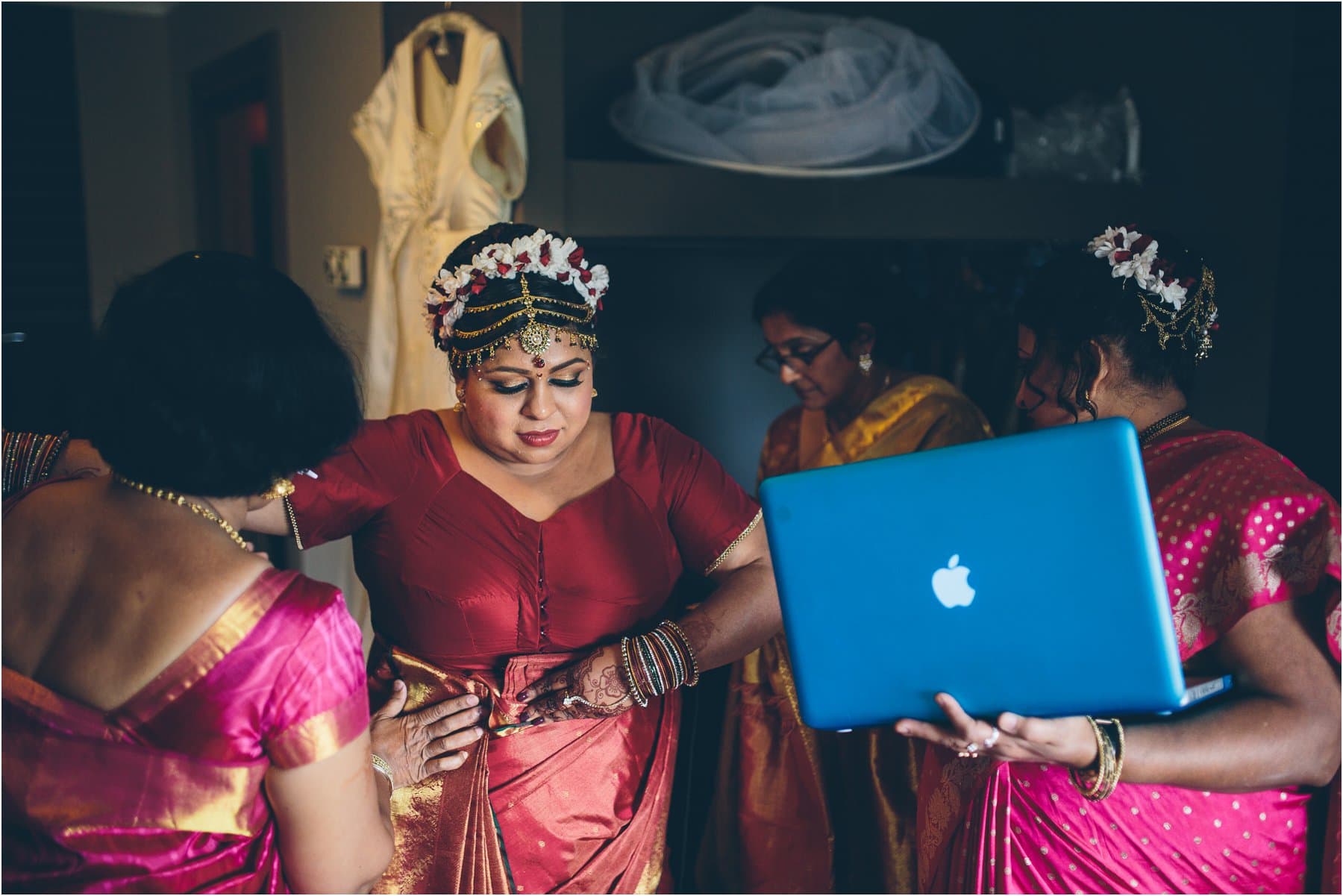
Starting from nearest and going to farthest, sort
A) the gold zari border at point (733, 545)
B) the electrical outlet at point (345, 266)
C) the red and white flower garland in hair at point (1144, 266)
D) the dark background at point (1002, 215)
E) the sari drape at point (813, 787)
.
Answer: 1. the red and white flower garland in hair at point (1144, 266)
2. the gold zari border at point (733, 545)
3. the sari drape at point (813, 787)
4. the dark background at point (1002, 215)
5. the electrical outlet at point (345, 266)

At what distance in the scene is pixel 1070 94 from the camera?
3.14 meters

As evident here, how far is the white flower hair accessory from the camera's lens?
5.15 ft

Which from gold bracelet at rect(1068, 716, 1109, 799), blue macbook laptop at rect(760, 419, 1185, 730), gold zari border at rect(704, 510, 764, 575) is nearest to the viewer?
blue macbook laptop at rect(760, 419, 1185, 730)

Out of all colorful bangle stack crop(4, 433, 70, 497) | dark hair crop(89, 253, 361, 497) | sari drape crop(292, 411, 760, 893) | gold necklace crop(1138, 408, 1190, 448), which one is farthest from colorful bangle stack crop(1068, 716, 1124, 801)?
colorful bangle stack crop(4, 433, 70, 497)

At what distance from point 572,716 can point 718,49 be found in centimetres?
165

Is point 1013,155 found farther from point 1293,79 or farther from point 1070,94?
point 1293,79

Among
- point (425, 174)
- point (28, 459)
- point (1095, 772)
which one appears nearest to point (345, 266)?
point (425, 174)

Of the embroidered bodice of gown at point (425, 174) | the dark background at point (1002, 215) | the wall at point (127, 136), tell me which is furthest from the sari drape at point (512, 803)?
the wall at point (127, 136)

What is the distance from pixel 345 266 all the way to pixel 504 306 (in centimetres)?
191

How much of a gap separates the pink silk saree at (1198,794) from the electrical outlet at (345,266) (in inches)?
93.0

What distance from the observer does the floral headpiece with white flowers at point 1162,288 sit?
4.71 ft

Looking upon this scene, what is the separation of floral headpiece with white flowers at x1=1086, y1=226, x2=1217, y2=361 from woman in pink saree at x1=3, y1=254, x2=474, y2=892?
102 cm

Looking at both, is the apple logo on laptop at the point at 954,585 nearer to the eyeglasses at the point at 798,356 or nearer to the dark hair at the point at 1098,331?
the dark hair at the point at 1098,331

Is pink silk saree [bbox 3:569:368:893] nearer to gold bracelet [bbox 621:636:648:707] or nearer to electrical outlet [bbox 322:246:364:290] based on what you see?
gold bracelet [bbox 621:636:648:707]
